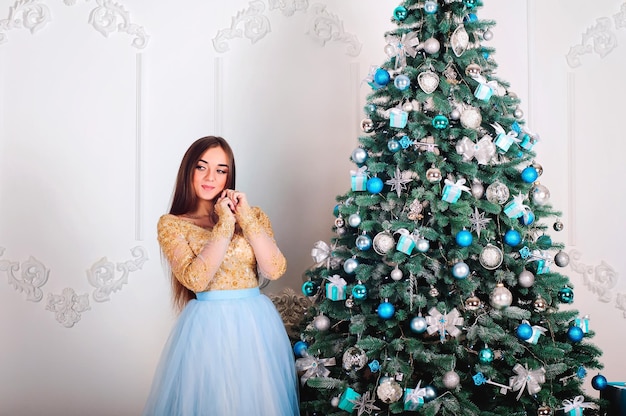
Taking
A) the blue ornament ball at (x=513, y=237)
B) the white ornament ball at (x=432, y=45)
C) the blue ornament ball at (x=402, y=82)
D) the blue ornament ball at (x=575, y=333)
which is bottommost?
the blue ornament ball at (x=575, y=333)

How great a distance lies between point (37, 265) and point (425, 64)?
8.14 ft

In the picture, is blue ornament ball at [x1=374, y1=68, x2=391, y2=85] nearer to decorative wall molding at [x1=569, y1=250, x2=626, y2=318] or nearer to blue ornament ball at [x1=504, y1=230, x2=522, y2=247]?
blue ornament ball at [x1=504, y1=230, x2=522, y2=247]

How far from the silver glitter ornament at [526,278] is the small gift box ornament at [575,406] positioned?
494mm

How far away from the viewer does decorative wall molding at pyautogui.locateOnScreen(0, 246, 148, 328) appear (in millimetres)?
3674

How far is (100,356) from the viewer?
3.72 metres

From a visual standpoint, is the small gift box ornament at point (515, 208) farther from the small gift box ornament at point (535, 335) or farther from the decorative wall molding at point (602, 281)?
the decorative wall molding at point (602, 281)

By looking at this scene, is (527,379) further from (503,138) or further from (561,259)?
(503,138)

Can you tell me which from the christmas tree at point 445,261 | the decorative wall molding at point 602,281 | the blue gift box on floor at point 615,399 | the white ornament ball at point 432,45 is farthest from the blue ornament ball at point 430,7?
the decorative wall molding at point 602,281

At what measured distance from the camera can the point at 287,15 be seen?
12.9 feet

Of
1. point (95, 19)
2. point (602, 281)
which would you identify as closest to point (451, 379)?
point (602, 281)

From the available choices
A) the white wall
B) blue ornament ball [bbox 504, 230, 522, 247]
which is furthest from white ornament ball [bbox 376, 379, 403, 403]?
the white wall

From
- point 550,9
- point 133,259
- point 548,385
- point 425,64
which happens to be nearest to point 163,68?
point 133,259

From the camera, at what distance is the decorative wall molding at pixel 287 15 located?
3.86m

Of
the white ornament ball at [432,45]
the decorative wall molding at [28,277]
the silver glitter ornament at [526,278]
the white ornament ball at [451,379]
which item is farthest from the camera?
the decorative wall molding at [28,277]
